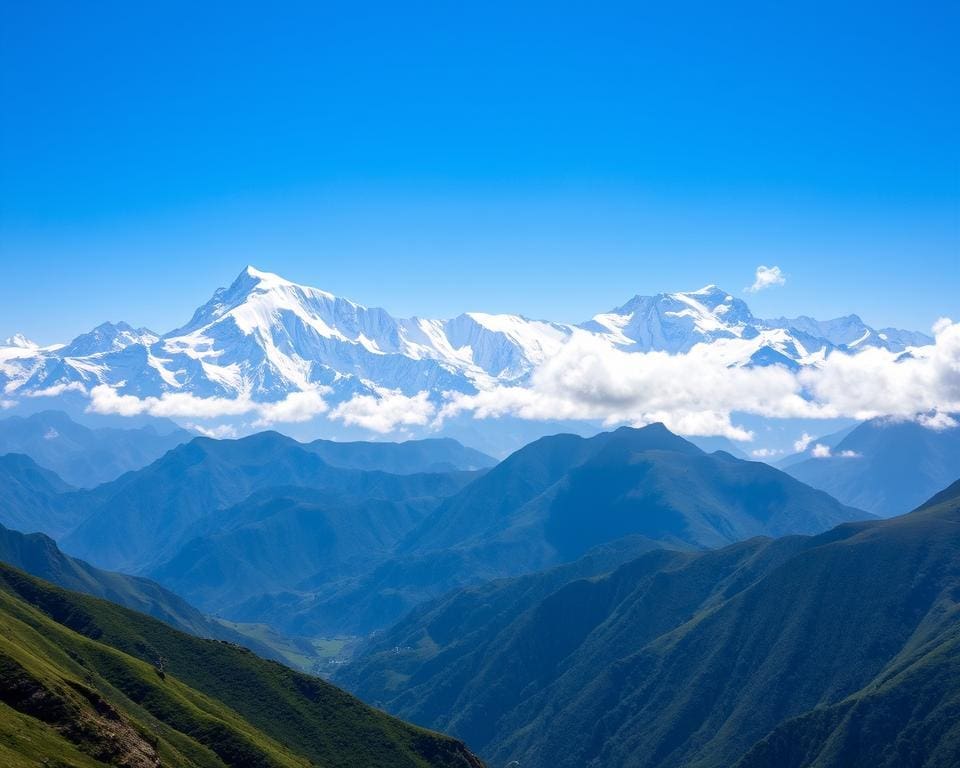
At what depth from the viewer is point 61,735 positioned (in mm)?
165125

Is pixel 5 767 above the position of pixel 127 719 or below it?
above

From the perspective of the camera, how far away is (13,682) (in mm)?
172625

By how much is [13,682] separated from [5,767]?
143 feet

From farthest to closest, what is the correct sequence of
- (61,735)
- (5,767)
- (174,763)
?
(174,763) → (61,735) → (5,767)

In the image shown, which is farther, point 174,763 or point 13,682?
point 174,763

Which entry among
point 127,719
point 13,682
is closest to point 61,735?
point 13,682

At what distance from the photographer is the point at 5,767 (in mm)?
133000

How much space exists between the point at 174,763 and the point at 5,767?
62.7 m

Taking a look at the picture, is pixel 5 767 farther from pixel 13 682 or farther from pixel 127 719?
pixel 127 719

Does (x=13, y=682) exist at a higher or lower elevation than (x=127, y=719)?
higher

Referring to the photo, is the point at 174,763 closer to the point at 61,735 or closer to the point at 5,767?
the point at 61,735

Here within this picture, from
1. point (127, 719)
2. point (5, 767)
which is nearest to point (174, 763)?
point (127, 719)

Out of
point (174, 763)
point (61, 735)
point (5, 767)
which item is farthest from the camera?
point (174, 763)

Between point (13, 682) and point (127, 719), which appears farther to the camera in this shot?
point (127, 719)
